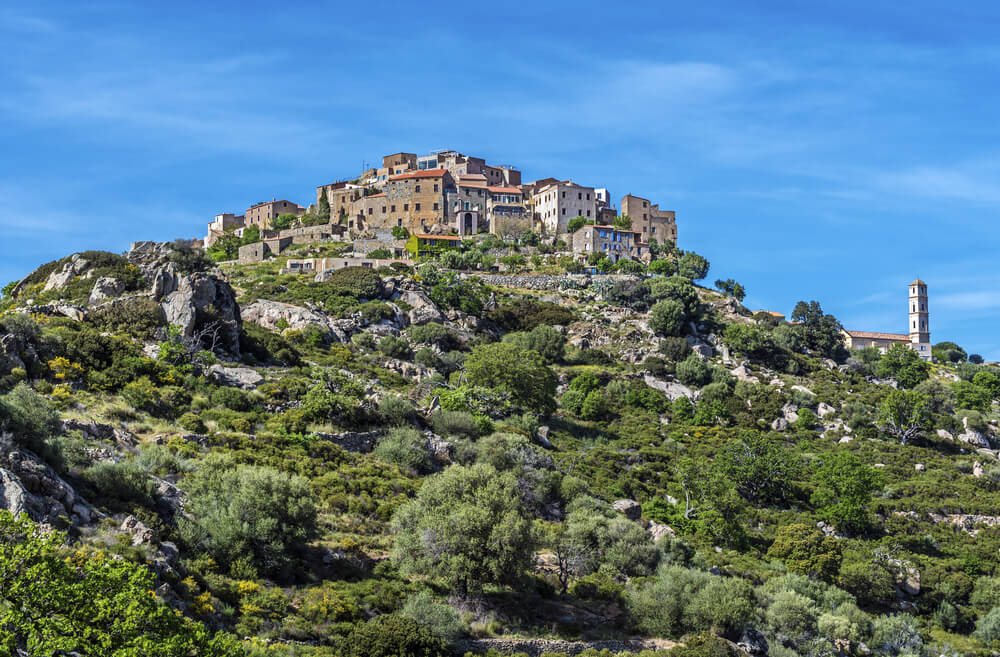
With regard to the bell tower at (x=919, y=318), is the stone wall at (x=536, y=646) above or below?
below

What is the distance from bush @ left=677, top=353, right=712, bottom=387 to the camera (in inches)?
3413

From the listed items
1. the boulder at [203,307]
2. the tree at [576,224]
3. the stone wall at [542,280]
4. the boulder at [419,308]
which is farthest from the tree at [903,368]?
the boulder at [203,307]

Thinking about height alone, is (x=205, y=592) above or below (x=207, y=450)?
below

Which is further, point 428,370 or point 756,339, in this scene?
point 756,339

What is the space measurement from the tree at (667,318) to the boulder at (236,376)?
177 feet

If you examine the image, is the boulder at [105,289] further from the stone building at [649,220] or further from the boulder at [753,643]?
the stone building at [649,220]

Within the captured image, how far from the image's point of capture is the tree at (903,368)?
321 feet

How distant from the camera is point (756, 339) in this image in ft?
324

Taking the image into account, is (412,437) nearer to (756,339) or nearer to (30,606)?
(30,606)

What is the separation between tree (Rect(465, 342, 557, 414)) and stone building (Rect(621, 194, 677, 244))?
72036mm

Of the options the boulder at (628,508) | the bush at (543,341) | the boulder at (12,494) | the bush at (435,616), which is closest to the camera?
the boulder at (12,494)

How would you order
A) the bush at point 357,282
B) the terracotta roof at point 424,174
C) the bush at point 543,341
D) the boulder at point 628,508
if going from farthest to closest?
the terracotta roof at point 424,174 → the bush at point 357,282 → the bush at point 543,341 → the boulder at point 628,508

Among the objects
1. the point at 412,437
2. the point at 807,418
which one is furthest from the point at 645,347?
the point at 412,437

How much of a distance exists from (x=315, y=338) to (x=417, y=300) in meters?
18.4
